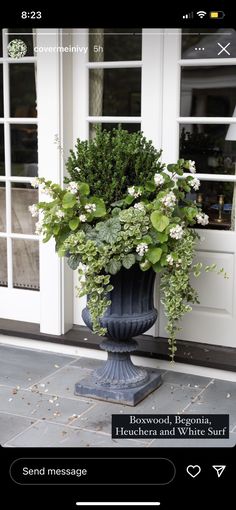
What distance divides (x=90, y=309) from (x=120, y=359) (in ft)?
1.32

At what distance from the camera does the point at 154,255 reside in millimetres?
2939

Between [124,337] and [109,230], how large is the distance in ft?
1.89

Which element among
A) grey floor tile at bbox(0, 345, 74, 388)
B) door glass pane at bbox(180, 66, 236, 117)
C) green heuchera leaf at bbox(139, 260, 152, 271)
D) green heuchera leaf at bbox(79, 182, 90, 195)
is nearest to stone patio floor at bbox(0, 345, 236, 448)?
grey floor tile at bbox(0, 345, 74, 388)

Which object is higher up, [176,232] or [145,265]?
[176,232]

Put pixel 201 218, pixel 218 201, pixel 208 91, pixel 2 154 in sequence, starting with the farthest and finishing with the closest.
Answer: pixel 2 154 < pixel 218 201 < pixel 208 91 < pixel 201 218

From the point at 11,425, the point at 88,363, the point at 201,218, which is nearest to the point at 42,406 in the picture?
the point at 11,425

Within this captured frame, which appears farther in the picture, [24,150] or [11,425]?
[24,150]

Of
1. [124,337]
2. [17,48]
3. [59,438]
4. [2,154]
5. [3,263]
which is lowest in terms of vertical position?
[59,438]
